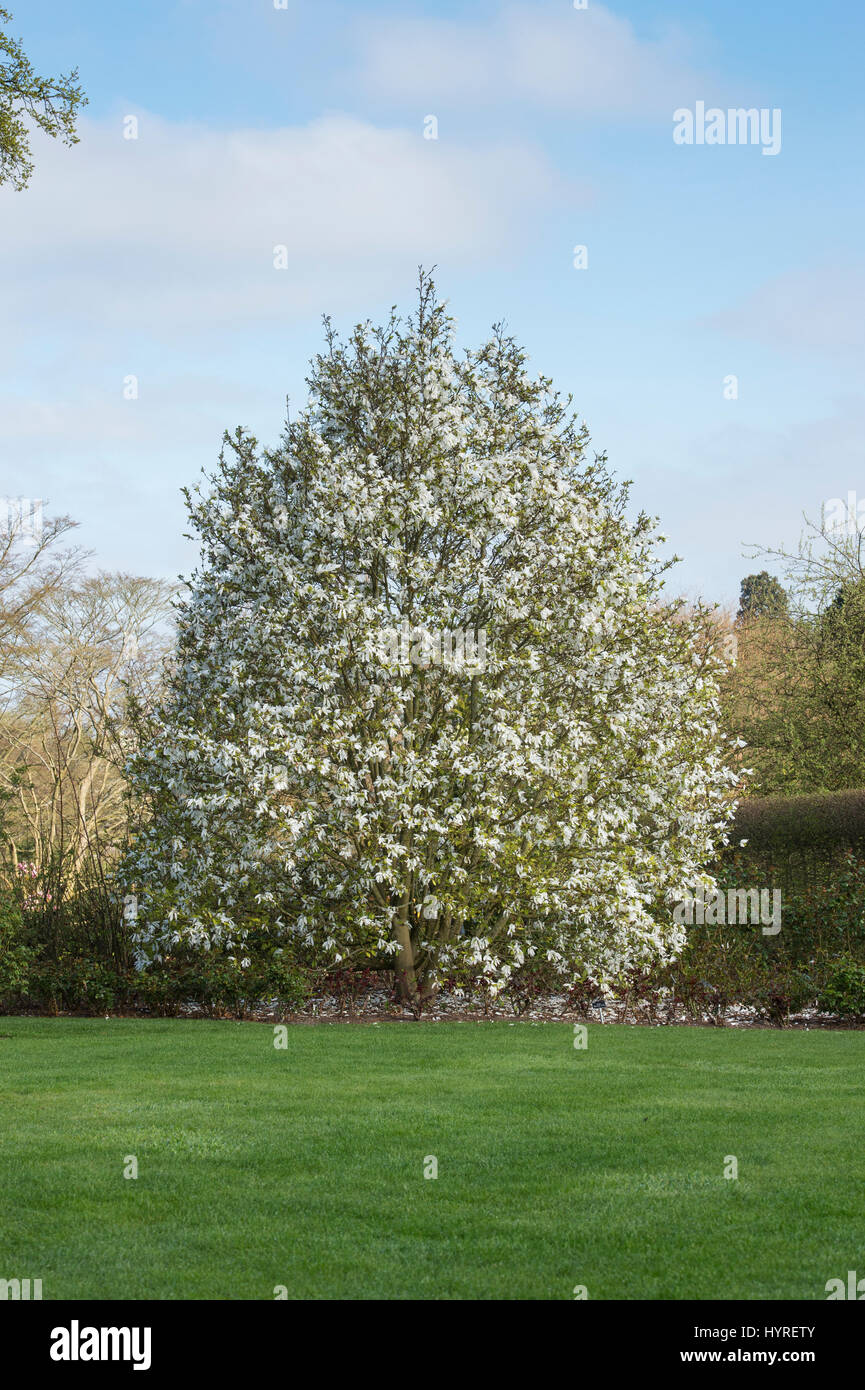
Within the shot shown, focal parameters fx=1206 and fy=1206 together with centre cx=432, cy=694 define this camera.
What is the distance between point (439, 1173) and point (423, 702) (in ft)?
→ 25.1

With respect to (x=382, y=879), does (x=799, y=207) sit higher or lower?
higher

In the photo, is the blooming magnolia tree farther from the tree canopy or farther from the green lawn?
the tree canopy

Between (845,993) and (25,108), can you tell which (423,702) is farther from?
(25,108)

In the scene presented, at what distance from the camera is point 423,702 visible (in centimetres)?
1325

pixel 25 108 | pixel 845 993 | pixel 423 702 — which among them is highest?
pixel 25 108

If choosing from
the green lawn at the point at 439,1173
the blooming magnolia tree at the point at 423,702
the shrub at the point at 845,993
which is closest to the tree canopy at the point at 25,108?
the blooming magnolia tree at the point at 423,702

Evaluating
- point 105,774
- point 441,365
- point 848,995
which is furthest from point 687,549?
point 105,774

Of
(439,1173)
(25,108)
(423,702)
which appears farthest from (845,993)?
(25,108)

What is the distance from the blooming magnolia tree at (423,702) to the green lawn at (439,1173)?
2.82 m

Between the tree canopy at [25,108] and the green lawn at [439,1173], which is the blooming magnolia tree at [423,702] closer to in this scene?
the green lawn at [439,1173]

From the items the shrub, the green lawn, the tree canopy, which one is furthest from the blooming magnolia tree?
the tree canopy

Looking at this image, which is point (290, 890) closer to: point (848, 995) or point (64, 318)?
point (848, 995)

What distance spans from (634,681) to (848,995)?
410 cm

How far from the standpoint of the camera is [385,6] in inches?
421
